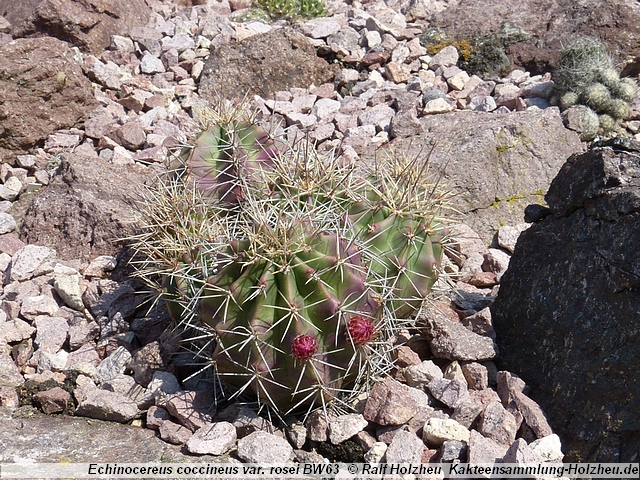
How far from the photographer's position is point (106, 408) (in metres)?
3.42

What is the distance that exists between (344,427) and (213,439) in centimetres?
58

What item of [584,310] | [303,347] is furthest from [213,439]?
[584,310]

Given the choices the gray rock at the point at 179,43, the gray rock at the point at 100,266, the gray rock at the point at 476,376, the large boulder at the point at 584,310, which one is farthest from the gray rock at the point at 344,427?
the gray rock at the point at 179,43

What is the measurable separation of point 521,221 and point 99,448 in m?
3.31

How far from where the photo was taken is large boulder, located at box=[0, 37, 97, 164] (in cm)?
586

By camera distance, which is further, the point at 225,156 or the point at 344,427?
the point at 225,156

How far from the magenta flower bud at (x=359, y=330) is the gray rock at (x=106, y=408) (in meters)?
1.17

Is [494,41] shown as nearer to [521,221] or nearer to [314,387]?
[521,221]

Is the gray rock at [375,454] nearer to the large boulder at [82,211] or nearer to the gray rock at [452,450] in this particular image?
the gray rock at [452,450]

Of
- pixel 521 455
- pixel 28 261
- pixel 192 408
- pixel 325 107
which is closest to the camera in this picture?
pixel 521 455

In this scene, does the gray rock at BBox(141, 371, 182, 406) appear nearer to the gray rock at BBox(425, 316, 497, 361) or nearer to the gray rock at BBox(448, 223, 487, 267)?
the gray rock at BBox(425, 316, 497, 361)

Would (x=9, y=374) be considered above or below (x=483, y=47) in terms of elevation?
below

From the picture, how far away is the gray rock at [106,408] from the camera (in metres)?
3.42

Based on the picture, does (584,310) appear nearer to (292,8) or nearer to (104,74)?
(104,74)
